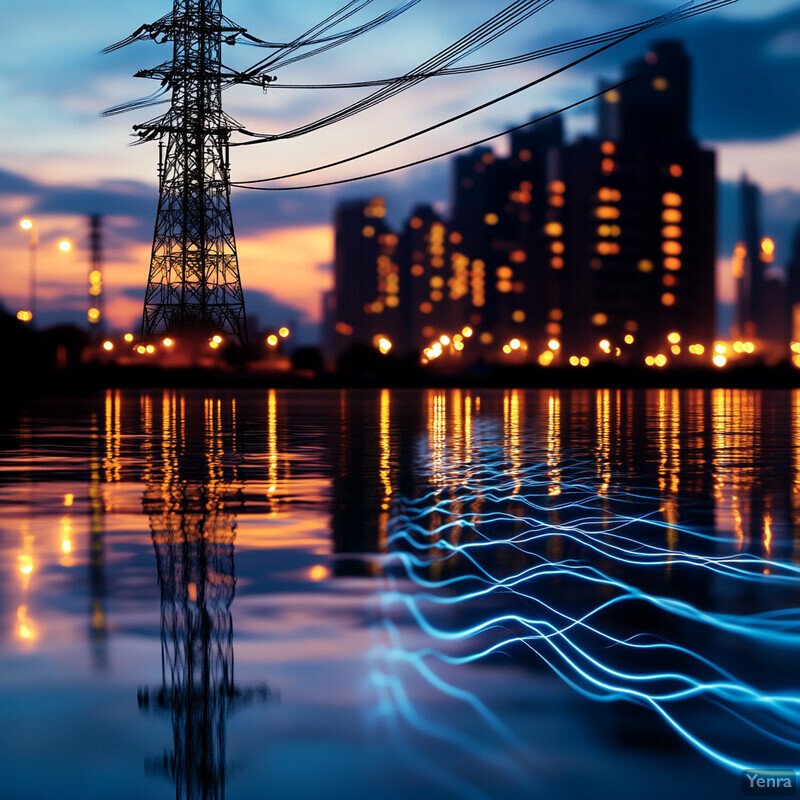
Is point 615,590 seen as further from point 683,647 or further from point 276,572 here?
point 276,572

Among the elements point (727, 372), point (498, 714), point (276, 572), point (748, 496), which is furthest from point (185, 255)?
point (727, 372)

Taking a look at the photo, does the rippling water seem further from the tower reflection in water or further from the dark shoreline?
the dark shoreline

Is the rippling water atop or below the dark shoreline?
below

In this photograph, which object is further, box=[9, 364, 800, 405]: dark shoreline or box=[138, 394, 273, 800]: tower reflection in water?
box=[9, 364, 800, 405]: dark shoreline

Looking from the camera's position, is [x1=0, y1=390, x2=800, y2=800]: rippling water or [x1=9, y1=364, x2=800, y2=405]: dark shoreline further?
[x1=9, y1=364, x2=800, y2=405]: dark shoreline

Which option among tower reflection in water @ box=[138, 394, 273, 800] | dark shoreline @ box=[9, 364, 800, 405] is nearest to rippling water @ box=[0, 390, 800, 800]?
tower reflection in water @ box=[138, 394, 273, 800]

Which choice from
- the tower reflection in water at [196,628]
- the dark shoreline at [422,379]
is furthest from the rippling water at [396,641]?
the dark shoreline at [422,379]
